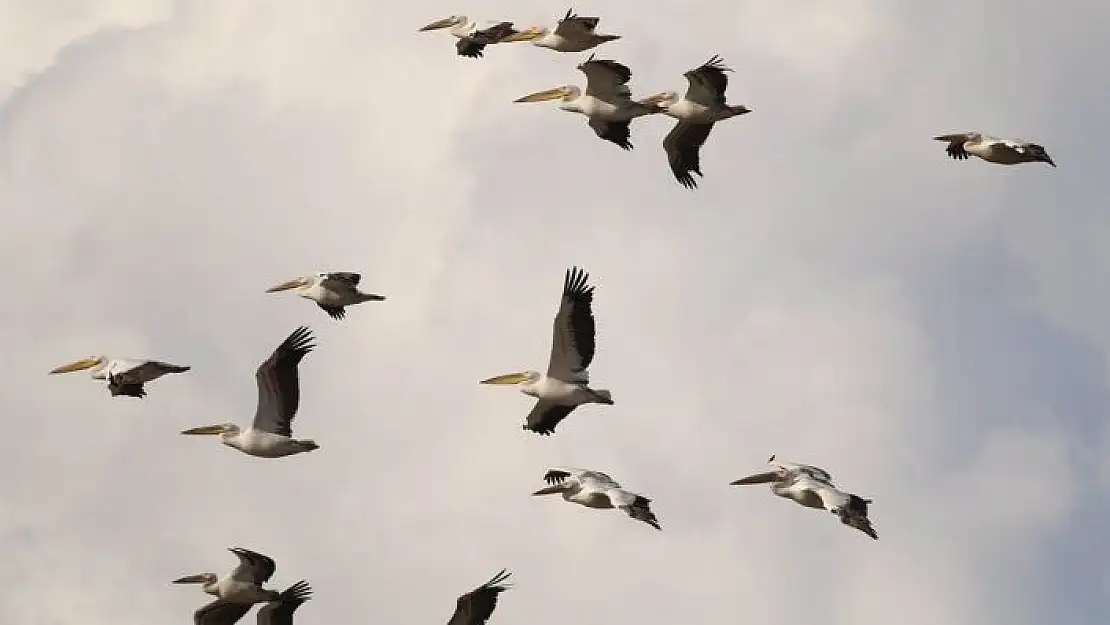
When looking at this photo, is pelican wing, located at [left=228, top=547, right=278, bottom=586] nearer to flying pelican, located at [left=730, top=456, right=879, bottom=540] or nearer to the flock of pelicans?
the flock of pelicans

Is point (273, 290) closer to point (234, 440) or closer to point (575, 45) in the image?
point (234, 440)

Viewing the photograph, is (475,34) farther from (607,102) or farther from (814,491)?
(814,491)

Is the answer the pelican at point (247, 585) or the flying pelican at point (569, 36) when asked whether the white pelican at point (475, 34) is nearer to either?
the flying pelican at point (569, 36)

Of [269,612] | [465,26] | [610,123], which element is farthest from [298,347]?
[465,26]

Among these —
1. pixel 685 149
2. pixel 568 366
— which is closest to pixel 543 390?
pixel 568 366

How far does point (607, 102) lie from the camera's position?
116 ft

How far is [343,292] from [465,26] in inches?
269

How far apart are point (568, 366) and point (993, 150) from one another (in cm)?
558

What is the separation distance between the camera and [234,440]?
33.8 m

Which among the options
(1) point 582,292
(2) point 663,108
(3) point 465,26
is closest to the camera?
(1) point 582,292

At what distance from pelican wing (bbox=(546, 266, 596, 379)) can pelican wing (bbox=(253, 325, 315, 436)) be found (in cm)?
283

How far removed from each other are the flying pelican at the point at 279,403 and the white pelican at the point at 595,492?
3.01 m

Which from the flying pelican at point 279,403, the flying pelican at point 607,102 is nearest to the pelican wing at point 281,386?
the flying pelican at point 279,403

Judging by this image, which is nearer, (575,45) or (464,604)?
(464,604)
